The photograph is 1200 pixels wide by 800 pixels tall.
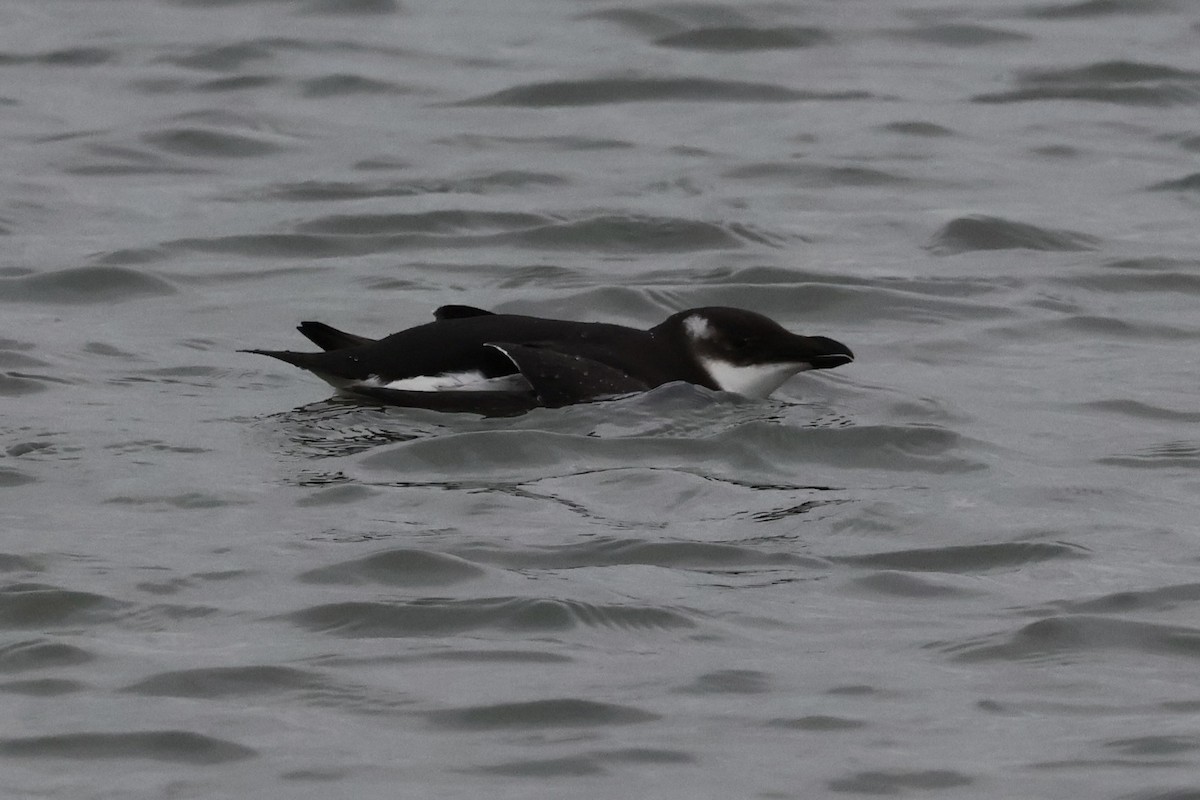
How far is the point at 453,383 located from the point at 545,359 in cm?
32

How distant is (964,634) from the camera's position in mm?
6500

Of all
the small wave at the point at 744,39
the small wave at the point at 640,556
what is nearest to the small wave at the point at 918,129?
the small wave at the point at 744,39

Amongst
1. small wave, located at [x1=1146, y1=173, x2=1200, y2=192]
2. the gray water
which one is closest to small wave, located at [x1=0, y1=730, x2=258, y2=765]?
the gray water

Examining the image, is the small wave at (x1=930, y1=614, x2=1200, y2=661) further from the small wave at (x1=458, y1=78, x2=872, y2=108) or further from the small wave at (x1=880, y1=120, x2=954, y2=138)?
the small wave at (x1=458, y1=78, x2=872, y2=108)

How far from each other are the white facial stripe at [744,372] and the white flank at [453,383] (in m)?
0.84

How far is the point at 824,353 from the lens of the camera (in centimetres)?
876

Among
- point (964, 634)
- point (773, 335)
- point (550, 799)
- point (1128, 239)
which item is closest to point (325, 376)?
point (773, 335)

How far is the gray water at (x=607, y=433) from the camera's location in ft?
19.0

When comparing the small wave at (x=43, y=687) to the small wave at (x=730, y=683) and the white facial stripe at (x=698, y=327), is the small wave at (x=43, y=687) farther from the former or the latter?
the white facial stripe at (x=698, y=327)

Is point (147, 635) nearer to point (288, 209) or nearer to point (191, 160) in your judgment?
point (288, 209)

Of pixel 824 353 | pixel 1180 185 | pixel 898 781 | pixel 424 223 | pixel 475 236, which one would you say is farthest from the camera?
pixel 1180 185

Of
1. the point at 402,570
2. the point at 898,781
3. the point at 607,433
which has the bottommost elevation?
the point at 898,781

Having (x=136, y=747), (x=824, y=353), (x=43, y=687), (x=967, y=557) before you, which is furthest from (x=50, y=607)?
(x=824, y=353)

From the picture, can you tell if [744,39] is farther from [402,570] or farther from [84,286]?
[402,570]
